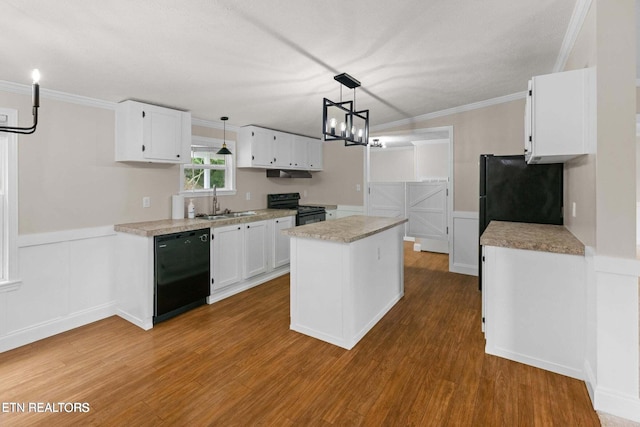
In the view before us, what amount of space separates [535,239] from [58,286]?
422 centimetres

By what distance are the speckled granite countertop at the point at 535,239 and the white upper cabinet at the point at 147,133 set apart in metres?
3.30

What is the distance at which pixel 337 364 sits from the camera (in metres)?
2.40

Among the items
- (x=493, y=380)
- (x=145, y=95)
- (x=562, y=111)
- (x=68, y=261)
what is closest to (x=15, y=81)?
(x=145, y=95)

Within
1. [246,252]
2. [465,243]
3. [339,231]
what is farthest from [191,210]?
[465,243]

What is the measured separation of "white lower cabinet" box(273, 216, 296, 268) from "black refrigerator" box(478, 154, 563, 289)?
2.63 meters

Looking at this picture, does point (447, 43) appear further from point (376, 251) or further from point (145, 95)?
point (145, 95)

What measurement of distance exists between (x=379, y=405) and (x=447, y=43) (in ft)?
8.56

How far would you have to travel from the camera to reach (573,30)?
7.47ft

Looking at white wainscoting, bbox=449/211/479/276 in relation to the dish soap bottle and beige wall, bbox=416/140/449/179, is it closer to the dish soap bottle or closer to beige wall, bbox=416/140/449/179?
beige wall, bbox=416/140/449/179

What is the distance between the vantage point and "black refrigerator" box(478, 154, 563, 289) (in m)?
3.16

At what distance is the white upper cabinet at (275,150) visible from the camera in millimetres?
4754

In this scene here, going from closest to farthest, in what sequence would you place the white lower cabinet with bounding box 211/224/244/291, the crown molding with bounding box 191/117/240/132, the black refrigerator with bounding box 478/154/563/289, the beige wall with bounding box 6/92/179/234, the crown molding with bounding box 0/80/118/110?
the crown molding with bounding box 0/80/118/110 < the beige wall with bounding box 6/92/179/234 < the black refrigerator with bounding box 478/154/563/289 < the white lower cabinet with bounding box 211/224/244/291 < the crown molding with bounding box 191/117/240/132

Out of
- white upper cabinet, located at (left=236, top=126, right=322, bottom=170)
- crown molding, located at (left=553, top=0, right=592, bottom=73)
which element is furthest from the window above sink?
crown molding, located at (left=553, top=0, right=592, bottom=73)

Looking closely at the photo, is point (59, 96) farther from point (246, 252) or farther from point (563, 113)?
point (563, 113)
